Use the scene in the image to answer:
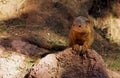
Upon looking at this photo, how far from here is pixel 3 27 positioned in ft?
22.1

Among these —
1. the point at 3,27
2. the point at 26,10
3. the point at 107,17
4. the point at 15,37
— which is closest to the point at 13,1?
the point at 26,10

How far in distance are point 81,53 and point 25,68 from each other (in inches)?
45.1

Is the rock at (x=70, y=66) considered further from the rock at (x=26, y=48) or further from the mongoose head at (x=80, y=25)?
the rock at (x=26, y=48)

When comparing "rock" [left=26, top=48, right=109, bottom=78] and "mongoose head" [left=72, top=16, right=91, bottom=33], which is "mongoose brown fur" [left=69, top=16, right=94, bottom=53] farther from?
"rock" [left=26, top=48, right=109, bottom=78]

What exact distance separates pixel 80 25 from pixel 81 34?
191 mm

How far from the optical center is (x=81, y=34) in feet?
15.5

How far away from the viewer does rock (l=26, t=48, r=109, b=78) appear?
4.75m

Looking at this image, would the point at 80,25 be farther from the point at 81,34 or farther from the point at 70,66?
the point at 70,66

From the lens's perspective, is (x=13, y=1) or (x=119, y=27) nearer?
(x=13, y=1)

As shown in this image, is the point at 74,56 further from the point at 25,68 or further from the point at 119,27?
the point at 119,27

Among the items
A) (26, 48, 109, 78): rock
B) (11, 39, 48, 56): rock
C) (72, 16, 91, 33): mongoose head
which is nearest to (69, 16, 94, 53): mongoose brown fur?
(72, 16, 91, 33): mongoose head

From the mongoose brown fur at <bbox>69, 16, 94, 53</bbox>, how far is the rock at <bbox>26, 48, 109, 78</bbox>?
0.34ft

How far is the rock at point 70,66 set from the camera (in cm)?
475

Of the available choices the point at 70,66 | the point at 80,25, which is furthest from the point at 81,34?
the point at 70,66
